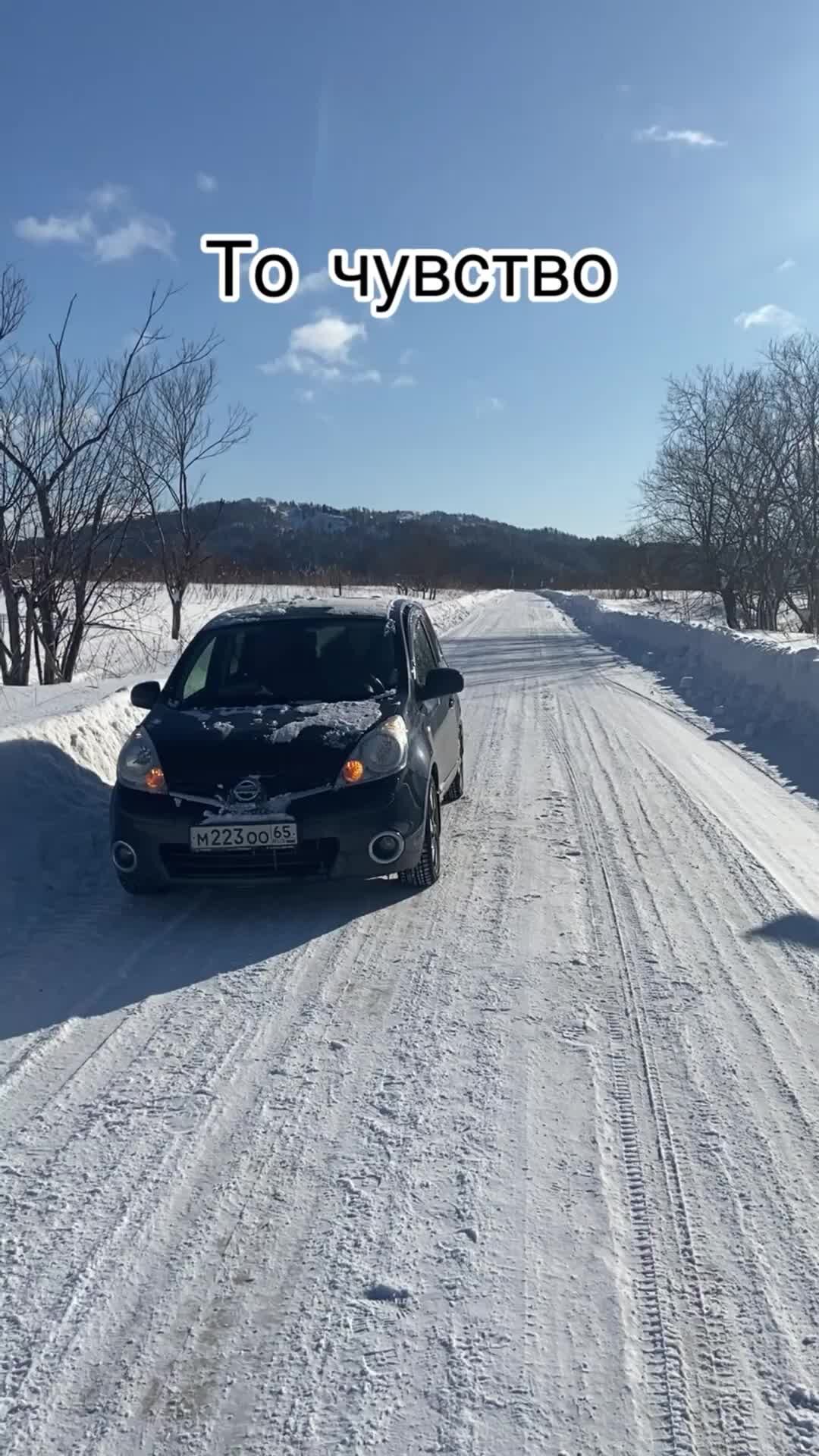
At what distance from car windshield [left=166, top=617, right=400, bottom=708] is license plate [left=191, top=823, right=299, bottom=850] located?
118 cm

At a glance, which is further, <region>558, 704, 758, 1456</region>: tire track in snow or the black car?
the black car

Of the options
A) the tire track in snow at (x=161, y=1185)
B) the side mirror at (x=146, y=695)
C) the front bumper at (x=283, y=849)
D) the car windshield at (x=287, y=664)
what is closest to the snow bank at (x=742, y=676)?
the car windshield at (x=287, y=664)

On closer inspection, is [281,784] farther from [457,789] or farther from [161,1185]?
[457,789]

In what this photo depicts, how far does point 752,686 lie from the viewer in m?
15.5

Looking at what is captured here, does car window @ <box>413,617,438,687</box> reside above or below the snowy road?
above

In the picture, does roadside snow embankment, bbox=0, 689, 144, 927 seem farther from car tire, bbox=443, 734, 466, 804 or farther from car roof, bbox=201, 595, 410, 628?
car tire, bbox=443, 734, 466, 804

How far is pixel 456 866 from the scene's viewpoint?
269 inches

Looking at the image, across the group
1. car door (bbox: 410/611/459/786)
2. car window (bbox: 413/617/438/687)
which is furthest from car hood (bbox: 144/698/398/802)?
car window (bbox: 413/617/438/687)

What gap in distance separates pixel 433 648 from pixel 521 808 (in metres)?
1.48

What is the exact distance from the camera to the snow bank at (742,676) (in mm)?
12586

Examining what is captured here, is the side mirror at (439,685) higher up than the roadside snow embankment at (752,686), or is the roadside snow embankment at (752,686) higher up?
the side mirror at (439,685)

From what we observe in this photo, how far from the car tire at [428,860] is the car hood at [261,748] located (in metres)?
0.63

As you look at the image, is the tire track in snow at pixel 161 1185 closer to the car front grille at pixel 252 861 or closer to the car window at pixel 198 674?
the car front grille at pixel 252 861

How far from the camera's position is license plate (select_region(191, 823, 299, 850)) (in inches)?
221
